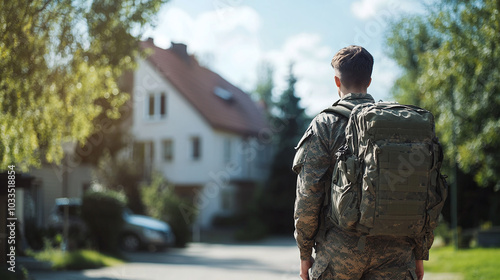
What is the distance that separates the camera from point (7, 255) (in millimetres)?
7961

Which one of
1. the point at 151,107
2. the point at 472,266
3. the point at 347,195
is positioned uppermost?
the point at 151,107

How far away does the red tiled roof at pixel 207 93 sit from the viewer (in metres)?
28.9

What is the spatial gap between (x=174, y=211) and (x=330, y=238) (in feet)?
58.4

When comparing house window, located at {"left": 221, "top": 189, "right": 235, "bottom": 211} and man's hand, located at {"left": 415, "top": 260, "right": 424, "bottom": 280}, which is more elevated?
man's hand, located at {"left": 415, "top": 260, "right": 424, "bottom": 280}

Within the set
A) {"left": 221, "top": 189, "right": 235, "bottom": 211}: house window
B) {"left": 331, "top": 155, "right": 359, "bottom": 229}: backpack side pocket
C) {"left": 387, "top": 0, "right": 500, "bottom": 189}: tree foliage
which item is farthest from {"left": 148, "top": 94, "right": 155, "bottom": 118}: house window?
{"left": 331, "top": 155, "right": 359, "bottom": 229}: backpack side pocket

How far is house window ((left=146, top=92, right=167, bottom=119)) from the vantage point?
1210 inches

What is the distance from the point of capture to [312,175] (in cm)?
291

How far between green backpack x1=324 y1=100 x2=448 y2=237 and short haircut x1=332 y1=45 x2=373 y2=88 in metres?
0.29

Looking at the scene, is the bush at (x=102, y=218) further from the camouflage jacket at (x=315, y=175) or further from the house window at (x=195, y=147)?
the house window at (x=195, y=147)

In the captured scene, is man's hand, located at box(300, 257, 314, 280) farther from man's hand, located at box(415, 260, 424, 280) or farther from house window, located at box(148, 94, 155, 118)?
house window, located at box(148, 94, 155, 118)

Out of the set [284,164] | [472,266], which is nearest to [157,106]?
[284,164]

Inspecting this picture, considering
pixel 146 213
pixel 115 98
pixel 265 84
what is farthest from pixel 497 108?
pixel 265 84

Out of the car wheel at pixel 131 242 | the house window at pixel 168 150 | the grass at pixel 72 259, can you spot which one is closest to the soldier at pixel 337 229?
the grass at pixel 72 259

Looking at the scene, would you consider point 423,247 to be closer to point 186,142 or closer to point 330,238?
point 330,238
